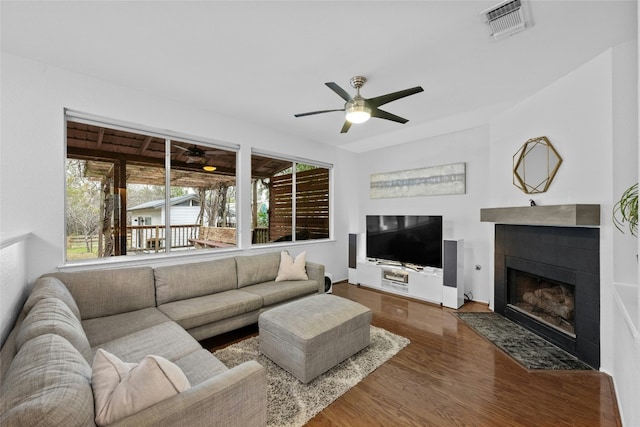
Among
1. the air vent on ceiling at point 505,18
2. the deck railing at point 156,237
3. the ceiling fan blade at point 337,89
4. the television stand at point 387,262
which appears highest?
the air vent on ceiling at point 505,18

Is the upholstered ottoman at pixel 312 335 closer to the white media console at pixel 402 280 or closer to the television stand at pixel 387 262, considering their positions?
the white media console at pixel 402 280

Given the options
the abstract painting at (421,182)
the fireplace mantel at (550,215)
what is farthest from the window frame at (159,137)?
the fireplace mantel at (550,215)

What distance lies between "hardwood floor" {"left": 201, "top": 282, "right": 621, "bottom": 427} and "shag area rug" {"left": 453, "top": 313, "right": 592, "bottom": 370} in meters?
0.09

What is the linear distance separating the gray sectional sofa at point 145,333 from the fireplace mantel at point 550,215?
7.67ft

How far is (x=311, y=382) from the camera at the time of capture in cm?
208

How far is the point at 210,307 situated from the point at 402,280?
2963mm

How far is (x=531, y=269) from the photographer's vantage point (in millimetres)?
2973

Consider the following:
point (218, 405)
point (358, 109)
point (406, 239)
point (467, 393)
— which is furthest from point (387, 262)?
point (218, 405)

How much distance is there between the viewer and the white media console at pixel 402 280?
12.9 ft

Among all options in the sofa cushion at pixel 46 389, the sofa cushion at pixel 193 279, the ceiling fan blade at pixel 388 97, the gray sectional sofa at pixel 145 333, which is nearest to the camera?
A: the sofa cushion at pixel 46 389

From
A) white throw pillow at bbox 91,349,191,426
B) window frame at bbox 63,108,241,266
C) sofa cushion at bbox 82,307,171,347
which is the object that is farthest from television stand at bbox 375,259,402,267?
white throw pillow at bbox 91,349,191,426

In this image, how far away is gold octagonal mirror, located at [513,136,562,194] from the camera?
108 inches

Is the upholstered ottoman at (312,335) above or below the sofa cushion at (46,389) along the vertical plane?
Result: below

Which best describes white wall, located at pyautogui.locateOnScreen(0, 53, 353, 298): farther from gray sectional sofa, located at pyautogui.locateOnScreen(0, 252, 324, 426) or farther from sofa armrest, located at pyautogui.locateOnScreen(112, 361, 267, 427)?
sofa armrest, located at pyautogui.locateOnScreen(112, 361, 267, 427)
